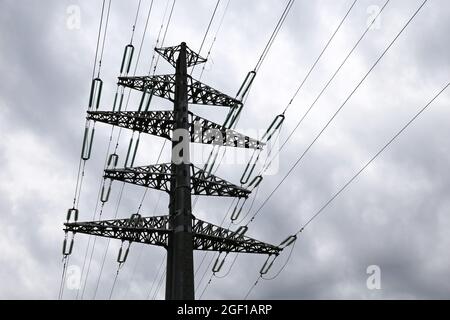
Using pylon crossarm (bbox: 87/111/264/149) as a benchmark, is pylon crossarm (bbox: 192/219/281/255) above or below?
below

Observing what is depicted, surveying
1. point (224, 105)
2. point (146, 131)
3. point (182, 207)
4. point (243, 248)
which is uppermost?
point (224, 105)

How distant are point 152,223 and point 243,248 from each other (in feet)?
12.2

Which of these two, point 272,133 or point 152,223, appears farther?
point 152,223

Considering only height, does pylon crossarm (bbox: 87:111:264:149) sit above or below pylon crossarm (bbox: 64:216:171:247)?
above

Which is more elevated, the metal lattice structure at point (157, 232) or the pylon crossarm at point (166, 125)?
the pylon crossarm at point (166, 125)

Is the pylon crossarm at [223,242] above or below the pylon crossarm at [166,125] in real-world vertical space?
below

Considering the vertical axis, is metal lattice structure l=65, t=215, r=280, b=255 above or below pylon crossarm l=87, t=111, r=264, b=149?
below

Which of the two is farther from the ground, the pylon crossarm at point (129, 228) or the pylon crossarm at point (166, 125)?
the pylon crossarm at point (166, 125)
